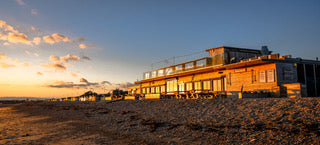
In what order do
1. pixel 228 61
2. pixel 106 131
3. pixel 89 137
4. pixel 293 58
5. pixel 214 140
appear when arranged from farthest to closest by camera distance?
pixel 228 61 < pixel 293 58 < pixel 106 131 < pixel 89 137 < pixel 214 140

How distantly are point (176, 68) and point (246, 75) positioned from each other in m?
14.2

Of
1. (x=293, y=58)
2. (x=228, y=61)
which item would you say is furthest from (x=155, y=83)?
(x=293, y=58)

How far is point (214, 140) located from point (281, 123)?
3.19m

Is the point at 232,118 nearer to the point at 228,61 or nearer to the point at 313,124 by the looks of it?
the point at 313,124

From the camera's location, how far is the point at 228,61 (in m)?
27.6

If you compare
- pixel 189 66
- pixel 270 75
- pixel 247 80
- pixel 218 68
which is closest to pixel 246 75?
pixel 247 80

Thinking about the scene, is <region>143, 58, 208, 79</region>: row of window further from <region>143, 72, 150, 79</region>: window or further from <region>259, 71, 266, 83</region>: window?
A: <region>259, 71, 266, 83</region>: window

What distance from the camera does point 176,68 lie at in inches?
1400

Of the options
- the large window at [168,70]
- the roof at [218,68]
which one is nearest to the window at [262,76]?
the roof at [218,68]

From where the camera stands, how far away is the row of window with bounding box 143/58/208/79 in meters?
30.4

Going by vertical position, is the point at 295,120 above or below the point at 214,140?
above

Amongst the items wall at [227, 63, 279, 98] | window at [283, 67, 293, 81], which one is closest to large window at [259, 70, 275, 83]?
wall at [227, 63, 279, 98]

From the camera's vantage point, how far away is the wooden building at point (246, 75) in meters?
20.2

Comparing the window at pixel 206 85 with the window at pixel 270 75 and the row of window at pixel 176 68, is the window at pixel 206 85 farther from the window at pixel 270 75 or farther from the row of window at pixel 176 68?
the window at pixel 270 75
